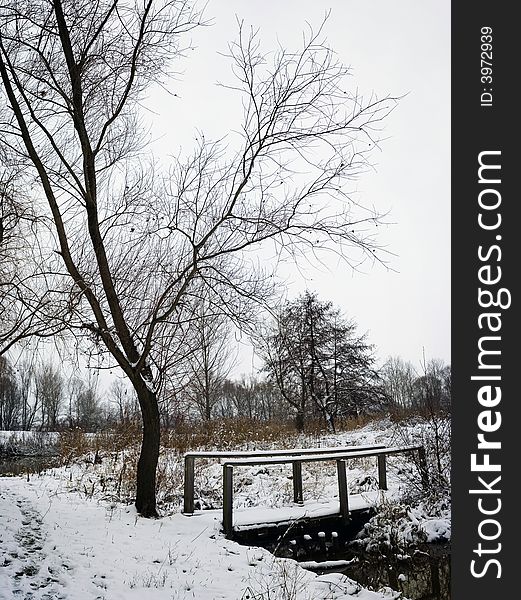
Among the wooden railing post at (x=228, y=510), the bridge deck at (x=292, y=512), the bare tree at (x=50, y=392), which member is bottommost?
the bare tree at (x=50, y=392)

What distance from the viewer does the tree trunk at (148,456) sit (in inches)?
299

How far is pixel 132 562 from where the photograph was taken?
5.55m

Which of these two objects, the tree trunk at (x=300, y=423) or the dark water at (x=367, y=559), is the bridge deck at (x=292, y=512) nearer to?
the dark water at (x=367, y=559)

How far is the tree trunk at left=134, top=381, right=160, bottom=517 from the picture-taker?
24.9 ft

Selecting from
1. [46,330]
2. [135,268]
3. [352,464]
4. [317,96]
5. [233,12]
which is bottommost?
[352,464]

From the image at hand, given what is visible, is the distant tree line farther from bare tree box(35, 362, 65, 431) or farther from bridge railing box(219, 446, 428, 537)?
bridge railing box(219, 446, 428, 537)

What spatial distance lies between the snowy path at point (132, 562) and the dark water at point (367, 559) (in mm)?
658

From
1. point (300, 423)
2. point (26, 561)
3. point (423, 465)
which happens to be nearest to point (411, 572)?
point (423, 465)

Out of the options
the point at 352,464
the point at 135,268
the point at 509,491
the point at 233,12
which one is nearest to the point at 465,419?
the point at 509,491

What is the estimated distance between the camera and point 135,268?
321 inches

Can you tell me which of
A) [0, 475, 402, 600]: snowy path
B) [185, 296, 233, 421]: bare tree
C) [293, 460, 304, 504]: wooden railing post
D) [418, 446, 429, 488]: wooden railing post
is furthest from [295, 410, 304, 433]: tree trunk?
[0, 475, 402, 600]: snowy path

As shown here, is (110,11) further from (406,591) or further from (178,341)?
(406,591)

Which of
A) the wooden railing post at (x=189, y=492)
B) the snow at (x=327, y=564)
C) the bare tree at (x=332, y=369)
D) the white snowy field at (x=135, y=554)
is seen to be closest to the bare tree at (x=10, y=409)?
the bare tree at (x=332, y=369)

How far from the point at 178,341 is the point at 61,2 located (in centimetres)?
479
